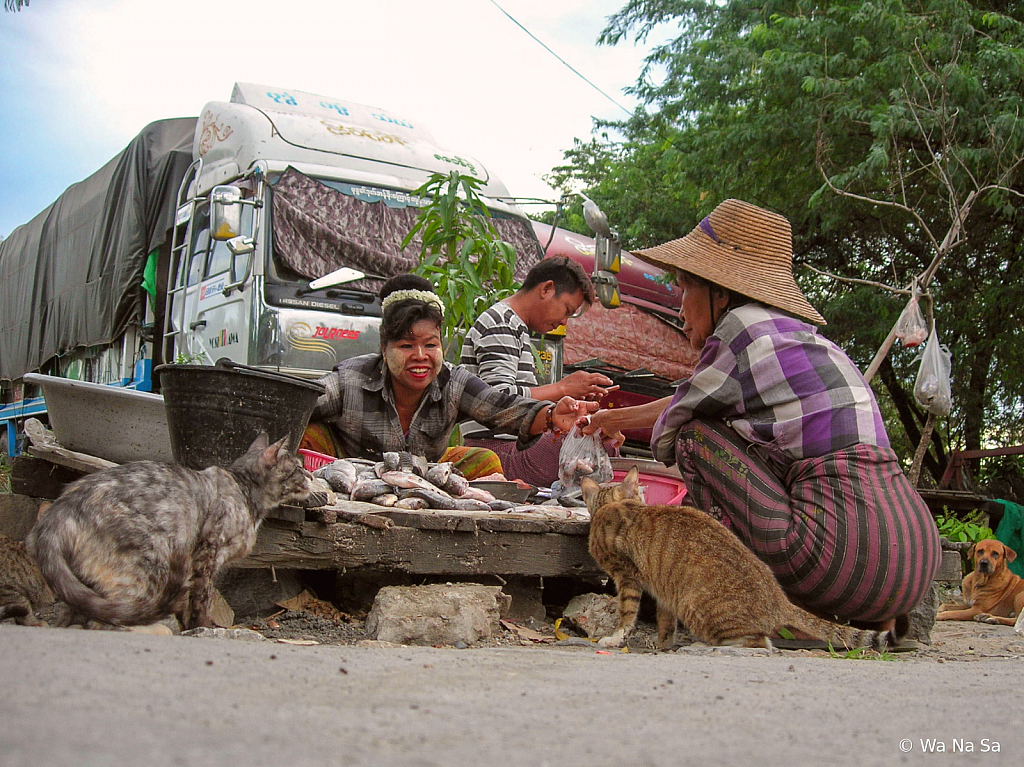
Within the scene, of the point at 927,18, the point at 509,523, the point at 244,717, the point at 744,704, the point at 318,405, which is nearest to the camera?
the point at 244,717

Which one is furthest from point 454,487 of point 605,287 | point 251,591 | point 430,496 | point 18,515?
point 605,287

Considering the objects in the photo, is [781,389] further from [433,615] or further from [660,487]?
[660,487]

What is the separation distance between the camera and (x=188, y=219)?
26.8 ft

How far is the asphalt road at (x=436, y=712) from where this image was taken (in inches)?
48.4

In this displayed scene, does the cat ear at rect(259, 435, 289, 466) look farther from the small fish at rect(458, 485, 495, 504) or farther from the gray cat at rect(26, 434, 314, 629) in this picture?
the small fish at rect(458, 485, 495, 504)

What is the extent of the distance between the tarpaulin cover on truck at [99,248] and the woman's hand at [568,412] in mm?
5510

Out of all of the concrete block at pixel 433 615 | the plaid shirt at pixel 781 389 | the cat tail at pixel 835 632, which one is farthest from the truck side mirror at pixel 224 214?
the cat tail at pixel 835 632

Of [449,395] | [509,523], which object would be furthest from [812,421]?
[449,395]

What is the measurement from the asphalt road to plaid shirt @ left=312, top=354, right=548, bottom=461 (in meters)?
2.27

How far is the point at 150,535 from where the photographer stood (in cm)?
287

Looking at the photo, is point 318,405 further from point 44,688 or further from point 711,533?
point 44,688

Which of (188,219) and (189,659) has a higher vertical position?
(188,219)

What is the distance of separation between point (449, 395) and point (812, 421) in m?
2.01

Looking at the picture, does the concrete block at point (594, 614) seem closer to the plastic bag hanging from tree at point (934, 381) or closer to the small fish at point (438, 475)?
the small fish at point (438, 475)
